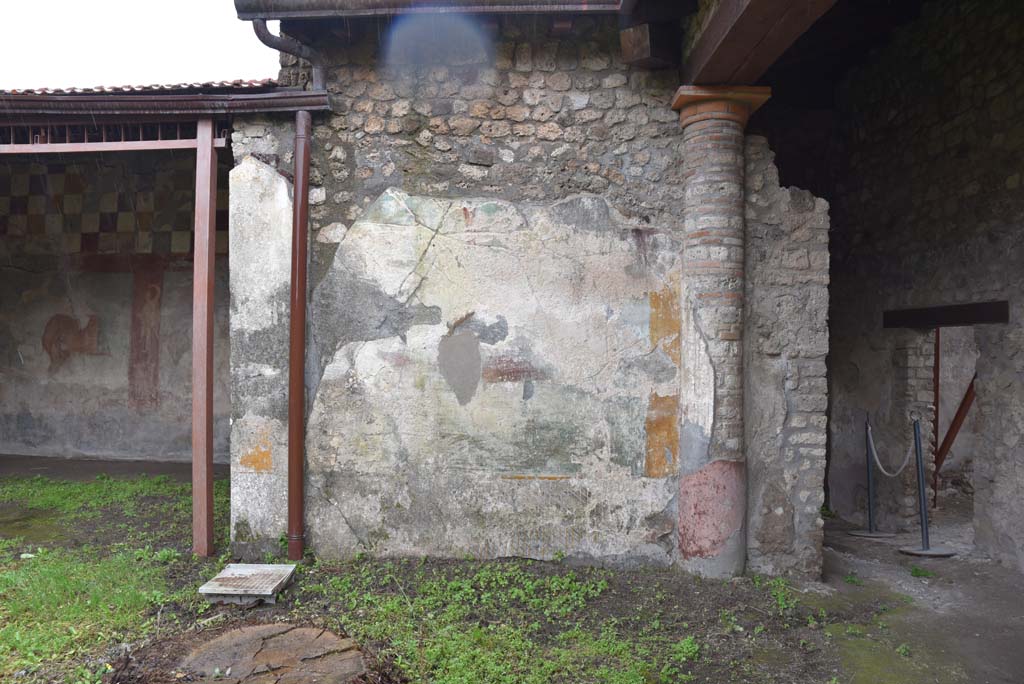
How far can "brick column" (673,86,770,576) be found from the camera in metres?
4.12

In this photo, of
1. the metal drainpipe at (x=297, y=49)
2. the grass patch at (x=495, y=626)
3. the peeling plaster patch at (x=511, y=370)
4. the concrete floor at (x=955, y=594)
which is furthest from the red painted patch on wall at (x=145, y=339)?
the concrete floor at (x=955, y=594)

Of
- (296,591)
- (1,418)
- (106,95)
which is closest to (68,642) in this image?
(296,591)

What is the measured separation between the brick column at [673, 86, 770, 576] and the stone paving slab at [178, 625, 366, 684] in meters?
2.25

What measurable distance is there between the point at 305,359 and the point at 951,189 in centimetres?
516

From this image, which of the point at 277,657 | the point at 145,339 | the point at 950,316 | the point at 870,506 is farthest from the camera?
the point at 145,339

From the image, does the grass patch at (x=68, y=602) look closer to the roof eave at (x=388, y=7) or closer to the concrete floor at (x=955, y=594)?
the roof eave at (x=388, y=7)

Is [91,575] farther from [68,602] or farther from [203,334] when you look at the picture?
[203,334]

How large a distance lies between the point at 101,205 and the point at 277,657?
260 inches

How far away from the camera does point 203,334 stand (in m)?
4.35

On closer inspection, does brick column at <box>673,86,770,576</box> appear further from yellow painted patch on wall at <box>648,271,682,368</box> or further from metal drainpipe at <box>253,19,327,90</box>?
metal drainpipe at <box>253,19,327,90</box>

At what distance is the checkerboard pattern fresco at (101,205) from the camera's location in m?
7.41

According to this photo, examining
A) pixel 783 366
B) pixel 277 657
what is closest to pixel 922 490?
pixel 783 366

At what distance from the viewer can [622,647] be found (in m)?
3.31

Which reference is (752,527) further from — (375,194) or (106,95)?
(106,95)
